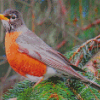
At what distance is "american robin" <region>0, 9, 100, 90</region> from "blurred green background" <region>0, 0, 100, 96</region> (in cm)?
79

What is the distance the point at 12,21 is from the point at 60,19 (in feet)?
4.22

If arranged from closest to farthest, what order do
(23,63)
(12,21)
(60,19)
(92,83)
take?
(92,83), (23,63), (12,21), (60,19)

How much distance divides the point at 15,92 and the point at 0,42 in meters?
1.36

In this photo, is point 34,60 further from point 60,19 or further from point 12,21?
point 60,19

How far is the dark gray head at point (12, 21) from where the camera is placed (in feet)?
6.85

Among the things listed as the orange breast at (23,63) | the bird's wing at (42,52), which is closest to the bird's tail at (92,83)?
the bird's wing at (42,52)

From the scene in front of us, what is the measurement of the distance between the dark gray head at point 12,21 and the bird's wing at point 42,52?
5.9 inches

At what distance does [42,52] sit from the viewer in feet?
6.71

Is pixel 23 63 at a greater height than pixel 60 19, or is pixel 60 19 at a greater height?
pixel 60 19

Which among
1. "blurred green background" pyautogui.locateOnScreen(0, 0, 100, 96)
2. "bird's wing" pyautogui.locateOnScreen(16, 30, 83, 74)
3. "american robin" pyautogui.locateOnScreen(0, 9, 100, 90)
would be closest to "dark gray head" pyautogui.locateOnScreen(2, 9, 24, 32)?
"american robin" pyautogui.locateOnScreen(0, 9, 100, 90)

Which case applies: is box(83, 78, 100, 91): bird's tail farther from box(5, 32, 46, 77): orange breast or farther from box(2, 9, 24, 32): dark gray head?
box(2, 9, 24, 32): dark gray head

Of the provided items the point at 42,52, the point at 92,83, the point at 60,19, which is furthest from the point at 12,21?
the point at 60,19

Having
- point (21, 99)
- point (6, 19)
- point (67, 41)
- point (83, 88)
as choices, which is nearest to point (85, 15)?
point (67, 41)

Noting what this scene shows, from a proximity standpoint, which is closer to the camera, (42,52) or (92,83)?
(92,83)
